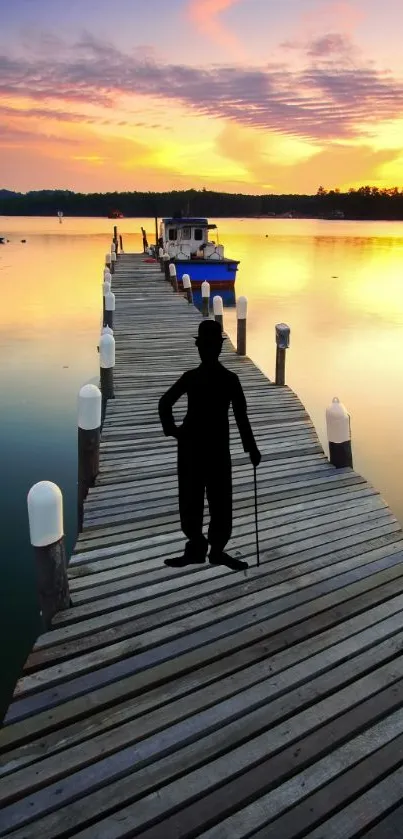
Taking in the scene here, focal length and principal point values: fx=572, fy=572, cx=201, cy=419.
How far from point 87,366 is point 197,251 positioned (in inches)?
623

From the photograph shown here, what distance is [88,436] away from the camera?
702 centimetres

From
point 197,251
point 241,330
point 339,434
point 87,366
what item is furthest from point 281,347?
point 197,251

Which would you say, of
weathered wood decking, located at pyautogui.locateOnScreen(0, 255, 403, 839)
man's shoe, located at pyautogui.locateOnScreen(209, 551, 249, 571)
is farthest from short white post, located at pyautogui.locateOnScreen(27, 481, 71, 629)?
man's shoe, located at pyautogui.locateOnScreen(209, 551, 249, 571)

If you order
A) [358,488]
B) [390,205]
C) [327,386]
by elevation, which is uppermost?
[390,205]

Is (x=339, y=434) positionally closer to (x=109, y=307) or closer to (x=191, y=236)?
(x=109, y=307)

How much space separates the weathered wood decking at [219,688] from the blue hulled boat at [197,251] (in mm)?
27372

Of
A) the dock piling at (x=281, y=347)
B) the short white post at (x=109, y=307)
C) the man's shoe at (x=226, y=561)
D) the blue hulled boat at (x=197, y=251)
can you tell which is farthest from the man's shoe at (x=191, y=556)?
the blue hulled boat at (x=197, y=251)

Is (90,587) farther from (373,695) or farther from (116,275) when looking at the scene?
(116,275)

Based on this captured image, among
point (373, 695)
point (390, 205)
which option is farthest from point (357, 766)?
point (390, 205)

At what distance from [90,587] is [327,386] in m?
15.3

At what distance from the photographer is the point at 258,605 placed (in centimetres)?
465

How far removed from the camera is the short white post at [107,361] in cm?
1023

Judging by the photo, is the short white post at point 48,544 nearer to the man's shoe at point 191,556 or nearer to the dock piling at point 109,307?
the man's shoe at point 191,556

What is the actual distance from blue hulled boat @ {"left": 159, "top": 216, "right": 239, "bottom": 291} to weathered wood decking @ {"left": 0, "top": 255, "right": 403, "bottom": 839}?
27.4 metres
